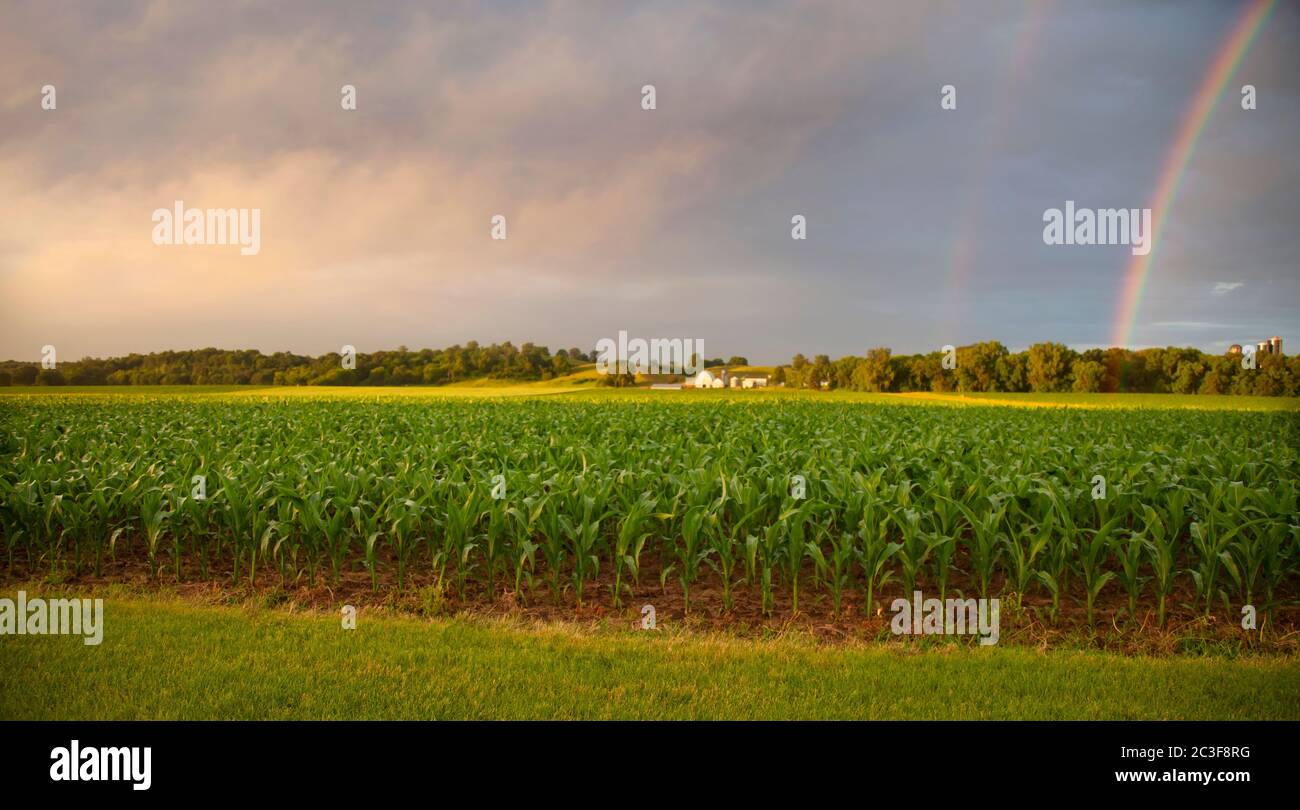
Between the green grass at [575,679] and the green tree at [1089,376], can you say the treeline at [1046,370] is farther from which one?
the green grass at [575,679]

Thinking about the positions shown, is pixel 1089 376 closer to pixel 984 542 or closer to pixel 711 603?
pixel 984 542

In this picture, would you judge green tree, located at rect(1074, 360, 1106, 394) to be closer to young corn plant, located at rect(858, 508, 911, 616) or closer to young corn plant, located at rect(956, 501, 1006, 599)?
young corn plant, located at rect(956, 501, 1006, 599)

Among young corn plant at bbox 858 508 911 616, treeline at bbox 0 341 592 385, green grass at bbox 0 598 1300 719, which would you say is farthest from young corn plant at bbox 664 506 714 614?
treeline at bbox 0 341 592 385

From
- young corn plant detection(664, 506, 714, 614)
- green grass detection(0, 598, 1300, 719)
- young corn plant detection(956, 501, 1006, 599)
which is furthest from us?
young corn plant detection(664, 506, 714, 614)

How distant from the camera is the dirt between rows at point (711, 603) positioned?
6.92 meters

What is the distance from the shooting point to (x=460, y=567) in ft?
25.8

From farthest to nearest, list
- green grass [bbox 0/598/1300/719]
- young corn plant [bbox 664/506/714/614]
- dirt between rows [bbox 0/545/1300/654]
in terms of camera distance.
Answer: young corn plant [bbox 664/506/714/614], dirt between rows [bbox 0/545/1300/654], green grass [bbox 0/598/1300/719]

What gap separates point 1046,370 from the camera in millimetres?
86688

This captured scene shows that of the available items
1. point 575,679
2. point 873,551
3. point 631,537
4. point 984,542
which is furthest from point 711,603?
point 984,542

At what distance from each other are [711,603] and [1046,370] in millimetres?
93966

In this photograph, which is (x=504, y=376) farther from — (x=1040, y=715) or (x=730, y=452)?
(x=1040, y=715)

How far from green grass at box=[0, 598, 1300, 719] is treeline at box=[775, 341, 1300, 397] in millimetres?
79823

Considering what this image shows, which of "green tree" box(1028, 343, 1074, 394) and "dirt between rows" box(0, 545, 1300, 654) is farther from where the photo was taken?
"green tree" box(1028, 343, 1074, 394)

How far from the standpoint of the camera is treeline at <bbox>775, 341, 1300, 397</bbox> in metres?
80.6
